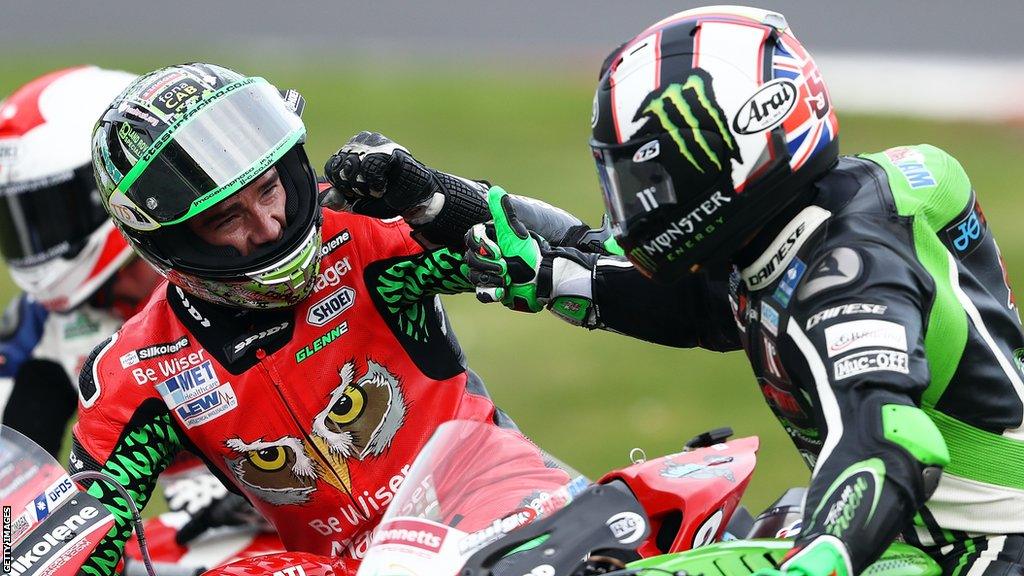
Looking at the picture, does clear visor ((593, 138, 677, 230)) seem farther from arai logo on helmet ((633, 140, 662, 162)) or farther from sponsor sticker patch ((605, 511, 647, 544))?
sponsor sticker patch ((605, 511, 647, 544))

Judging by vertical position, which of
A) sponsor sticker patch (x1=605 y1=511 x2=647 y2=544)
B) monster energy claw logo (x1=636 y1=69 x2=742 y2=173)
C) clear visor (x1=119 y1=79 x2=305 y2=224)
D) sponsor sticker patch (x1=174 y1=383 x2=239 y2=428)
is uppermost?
monster energy claw logo (x1=636 y1=69 x2=742 y2=173)

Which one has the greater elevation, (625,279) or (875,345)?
(875,345)

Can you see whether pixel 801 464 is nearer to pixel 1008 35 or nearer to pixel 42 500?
pixel 42 500

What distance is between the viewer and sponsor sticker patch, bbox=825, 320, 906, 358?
331 cm

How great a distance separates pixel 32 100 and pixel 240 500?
2.29 meters

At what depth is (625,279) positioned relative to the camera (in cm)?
445

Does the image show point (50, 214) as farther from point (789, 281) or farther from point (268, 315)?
point (789, 281)

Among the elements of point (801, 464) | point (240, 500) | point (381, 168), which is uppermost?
point (381, 168)

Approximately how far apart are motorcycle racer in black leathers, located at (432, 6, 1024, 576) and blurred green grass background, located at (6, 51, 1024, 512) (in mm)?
5107

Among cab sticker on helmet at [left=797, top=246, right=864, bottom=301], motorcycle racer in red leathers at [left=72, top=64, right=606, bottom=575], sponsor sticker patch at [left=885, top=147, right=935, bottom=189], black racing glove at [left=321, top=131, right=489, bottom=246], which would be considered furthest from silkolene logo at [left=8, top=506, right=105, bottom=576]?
sponsor sticker patch at [left=885, top=147, right=935, bottom=189]

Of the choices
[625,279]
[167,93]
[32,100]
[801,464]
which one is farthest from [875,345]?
[801,464]

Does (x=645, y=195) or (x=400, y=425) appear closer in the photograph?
(x=645, y=195)

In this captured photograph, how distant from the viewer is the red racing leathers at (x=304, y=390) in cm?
461

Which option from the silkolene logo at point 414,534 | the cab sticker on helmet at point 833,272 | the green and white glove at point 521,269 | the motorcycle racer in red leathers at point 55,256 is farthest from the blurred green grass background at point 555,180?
the silkolene logo at point 414,534
